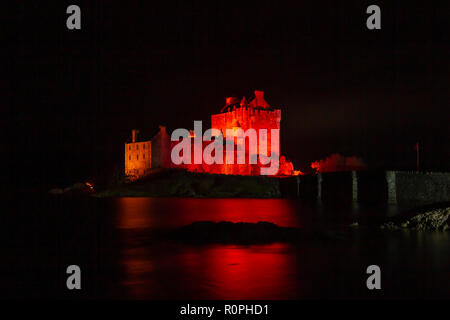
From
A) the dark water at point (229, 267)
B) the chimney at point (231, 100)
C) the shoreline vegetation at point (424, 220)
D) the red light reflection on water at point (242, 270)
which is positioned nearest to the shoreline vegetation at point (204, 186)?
the chimney at point (231, 100)

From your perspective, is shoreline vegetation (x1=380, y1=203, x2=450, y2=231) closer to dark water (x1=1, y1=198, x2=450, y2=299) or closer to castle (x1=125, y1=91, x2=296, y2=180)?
dark water (x1=1, y1=198, x2=450, y2=299)

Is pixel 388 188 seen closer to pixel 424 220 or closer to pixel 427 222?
pixel 424 220

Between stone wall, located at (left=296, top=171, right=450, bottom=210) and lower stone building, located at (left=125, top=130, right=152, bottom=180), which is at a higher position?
lower stone building, located at (left=125, top=130, right=152, bottom=180)

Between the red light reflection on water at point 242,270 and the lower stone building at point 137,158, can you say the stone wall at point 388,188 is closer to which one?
the lower stone building at point 137,158

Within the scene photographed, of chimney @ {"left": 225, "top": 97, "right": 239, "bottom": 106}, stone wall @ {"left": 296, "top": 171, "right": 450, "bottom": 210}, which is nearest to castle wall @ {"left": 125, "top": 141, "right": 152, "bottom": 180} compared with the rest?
chimney @ {"left": 225, "top": 97, "right": 239, "bottom": 106}

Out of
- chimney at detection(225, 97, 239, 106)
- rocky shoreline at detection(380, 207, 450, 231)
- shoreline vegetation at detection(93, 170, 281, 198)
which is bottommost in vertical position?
shoreline vegetation at detection(93, 170, 281, 198)

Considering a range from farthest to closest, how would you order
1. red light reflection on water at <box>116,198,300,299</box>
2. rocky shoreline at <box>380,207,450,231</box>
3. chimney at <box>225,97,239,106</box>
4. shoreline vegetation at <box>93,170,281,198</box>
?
chimney at <box>225,97,239,106</box> → shoreline vegetation at <box>93,170,281,198</box> → rocky shoreline at <box>380,207,450,231</box> → red light reflection on water at <box>116,198,300,299</box>

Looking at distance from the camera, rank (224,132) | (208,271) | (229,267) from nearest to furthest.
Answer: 1. (208,271)
2. (229,267)
3. (224,132)

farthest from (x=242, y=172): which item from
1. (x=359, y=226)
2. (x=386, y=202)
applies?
(x=359, y=226)

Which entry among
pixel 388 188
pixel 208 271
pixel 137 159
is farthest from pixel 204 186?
pixel 208 271

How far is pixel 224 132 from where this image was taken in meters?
108

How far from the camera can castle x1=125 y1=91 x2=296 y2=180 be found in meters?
93.8

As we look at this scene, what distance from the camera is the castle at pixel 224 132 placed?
93.8 metres

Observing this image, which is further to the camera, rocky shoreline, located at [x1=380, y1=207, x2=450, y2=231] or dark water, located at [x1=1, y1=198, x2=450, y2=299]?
rocky shoreline, located at [x1=380, y1=207, x2=450, y2=231]
